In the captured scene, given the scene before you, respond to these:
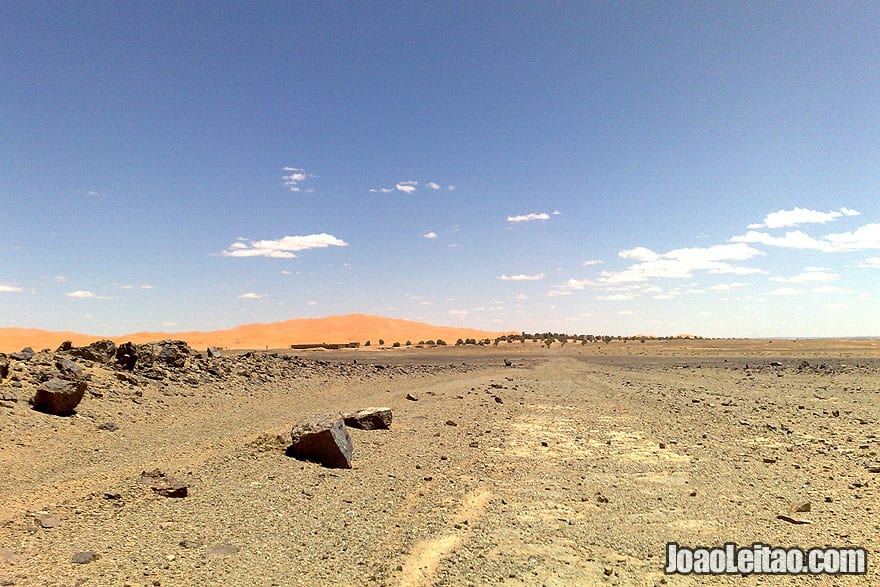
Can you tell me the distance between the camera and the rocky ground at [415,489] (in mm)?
5688

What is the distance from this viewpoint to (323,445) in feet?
31.3

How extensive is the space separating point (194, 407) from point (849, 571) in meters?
15.3

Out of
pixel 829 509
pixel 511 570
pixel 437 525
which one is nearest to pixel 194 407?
pixel 437 525

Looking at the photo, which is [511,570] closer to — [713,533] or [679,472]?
[713,533]

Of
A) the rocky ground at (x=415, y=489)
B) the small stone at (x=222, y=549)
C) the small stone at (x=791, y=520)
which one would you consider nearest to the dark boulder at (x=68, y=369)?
the rocky ground at (x=415, y=489)

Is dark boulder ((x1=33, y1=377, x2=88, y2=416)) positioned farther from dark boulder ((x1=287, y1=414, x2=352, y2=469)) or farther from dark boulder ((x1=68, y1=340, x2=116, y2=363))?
dark boulder ((x1=68, y1=340, x2=116, y2=363))

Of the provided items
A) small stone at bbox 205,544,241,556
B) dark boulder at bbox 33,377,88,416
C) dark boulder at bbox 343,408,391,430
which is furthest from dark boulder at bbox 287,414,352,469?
dark boulder at bbox 33,377,88,416

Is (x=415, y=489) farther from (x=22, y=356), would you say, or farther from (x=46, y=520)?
(x=22, y=356)

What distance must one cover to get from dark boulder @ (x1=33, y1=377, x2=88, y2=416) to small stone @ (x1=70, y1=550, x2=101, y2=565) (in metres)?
7.71

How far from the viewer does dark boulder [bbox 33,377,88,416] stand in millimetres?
11789

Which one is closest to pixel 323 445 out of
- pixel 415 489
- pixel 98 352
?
pixel 415 489

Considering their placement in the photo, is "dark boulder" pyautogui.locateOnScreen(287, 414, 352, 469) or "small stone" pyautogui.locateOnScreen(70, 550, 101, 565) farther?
"dark boulder" pyautogui.locateOnScreen(287, 414, 352, 469)

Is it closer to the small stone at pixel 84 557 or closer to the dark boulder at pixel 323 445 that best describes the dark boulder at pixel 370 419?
the dark boulder at pixel 323 445

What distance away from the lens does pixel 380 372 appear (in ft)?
92.8
